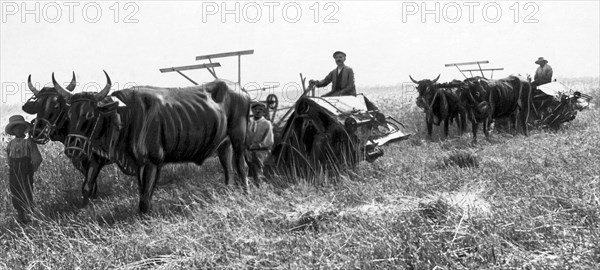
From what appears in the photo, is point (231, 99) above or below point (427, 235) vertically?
above

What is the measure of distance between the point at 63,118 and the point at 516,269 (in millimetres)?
4595

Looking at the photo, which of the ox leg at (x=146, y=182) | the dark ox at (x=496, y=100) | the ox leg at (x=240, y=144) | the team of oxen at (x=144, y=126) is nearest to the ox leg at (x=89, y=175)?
the team of oxen at (x=144, y=126)

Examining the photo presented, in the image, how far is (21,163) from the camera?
632 centimetres

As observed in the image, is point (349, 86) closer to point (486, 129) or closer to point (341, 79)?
point (341, 79)

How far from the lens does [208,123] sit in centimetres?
618

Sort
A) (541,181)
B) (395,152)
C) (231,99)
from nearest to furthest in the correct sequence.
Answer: (541,181), (231,99), (395,152)

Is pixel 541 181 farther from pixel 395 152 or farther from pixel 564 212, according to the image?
pixel 395 152

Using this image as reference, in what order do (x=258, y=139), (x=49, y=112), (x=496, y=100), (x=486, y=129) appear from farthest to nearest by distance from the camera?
(x=496, y=100)
(x=486, y=129)
(x=258, y=139)
(x=49, y=112)

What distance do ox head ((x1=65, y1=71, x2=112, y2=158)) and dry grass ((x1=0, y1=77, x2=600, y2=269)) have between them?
0.83 meters

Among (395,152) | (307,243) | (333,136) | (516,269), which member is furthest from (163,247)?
(395,152)

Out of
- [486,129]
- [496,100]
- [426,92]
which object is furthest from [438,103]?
[496,100]

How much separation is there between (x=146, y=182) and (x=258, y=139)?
2077 millimetres

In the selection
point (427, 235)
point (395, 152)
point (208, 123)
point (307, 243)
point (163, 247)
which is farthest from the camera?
A: point (395, 152)

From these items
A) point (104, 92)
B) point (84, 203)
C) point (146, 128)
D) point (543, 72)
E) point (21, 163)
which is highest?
point (543, 72)
